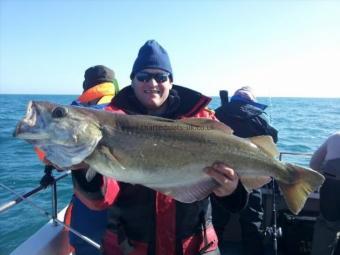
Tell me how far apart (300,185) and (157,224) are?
129 centimetres

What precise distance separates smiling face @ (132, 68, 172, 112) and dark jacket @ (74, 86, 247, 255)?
2.61 feet

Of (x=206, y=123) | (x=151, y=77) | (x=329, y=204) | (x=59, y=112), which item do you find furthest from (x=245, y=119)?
(x=59, y=112)

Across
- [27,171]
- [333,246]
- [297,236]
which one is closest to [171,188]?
[333,246]

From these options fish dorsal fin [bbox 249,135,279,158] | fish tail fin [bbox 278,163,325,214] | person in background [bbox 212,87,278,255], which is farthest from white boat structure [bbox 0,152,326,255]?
fish dorsal fin [bbox 249,135,279,158]

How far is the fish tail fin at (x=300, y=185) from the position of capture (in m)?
3.27

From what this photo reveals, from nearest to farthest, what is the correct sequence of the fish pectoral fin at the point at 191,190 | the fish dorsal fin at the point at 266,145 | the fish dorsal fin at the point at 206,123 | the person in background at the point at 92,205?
the fish pectoral fin at the point at 191,190 → the fish dorsal fin at the point at 206,123 → the fish dorsal fin at the point at 266,145 → the person in background at the point at 92,205

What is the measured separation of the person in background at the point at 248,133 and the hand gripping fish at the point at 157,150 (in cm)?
257

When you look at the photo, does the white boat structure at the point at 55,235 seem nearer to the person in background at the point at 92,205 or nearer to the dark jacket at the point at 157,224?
the person in background at the point at 92,205

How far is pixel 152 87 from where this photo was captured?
3.40 m

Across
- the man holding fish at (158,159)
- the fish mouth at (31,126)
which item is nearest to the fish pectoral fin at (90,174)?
the man holding fish at (158,159)

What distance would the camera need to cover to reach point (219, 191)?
3.21 m

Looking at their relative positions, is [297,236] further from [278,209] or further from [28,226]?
[28,226]

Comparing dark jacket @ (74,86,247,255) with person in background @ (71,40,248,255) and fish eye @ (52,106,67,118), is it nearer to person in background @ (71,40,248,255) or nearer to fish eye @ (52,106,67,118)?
person in background @ (71,40,248,255)

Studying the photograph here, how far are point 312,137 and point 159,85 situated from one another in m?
22.3
